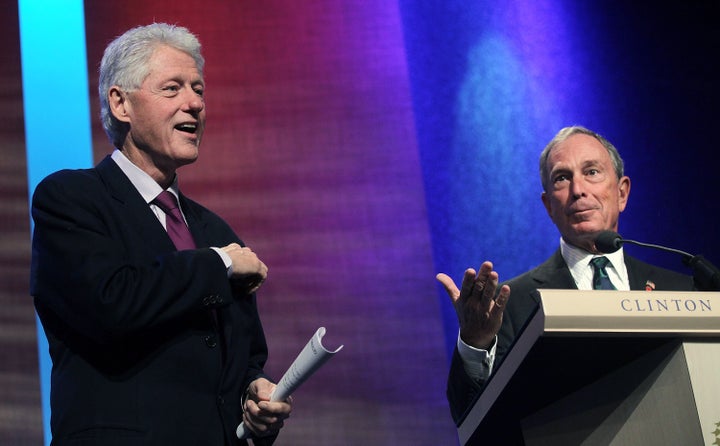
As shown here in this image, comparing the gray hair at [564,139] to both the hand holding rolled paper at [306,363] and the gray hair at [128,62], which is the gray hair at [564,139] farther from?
the hand holding rolled paper at [306,363]

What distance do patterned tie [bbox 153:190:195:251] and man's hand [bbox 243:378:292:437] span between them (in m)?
0.33

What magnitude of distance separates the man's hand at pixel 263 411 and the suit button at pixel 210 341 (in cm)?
12

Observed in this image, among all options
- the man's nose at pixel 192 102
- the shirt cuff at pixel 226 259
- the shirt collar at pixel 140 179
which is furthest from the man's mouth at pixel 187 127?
the shirt cuff at pixel 226 259

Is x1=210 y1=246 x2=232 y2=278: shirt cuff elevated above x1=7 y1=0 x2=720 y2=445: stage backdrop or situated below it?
below

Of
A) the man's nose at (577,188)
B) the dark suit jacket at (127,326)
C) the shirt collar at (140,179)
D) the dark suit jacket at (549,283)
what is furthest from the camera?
the man's nose at (577,188)

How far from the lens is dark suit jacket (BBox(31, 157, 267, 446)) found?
1657mm

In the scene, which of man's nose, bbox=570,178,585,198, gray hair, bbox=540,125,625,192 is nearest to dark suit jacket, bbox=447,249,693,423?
man's nose, bbox=570,178,585,198

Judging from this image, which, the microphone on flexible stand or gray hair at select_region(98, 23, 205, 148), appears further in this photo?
gray hair at select_region(98, 23, 205, 148)

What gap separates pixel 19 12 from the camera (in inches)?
125

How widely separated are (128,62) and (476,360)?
3.26 feet

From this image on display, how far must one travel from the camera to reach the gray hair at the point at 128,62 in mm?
2096

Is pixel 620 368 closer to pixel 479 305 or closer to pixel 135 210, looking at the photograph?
pixel 479 305

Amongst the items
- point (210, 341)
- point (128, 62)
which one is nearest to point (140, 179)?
point (128, 62)

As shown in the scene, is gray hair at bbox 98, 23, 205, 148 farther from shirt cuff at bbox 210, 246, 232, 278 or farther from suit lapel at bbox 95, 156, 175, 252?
shirt cuff at bbox 210, 246, 232, 278
